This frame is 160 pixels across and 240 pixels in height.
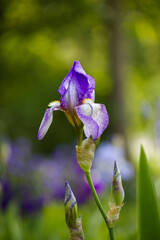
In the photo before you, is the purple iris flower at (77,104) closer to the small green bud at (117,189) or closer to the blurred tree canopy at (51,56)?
the small green bud at (117,189)

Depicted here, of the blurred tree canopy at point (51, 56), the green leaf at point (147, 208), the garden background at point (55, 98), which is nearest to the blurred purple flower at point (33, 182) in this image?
the garden background at point (55, 98)

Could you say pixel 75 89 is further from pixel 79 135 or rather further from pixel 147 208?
pixel 147 208

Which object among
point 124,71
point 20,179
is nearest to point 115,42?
point 124,71

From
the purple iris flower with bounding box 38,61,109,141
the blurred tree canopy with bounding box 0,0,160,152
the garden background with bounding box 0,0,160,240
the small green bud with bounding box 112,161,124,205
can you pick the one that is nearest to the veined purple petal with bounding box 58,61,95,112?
the purple iris flower with bounding box 38,61,109,141

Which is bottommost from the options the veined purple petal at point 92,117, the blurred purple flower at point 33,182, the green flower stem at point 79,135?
the blurred purple flower at point 33,182

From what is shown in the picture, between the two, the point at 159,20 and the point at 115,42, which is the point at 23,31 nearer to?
the point at 115,42

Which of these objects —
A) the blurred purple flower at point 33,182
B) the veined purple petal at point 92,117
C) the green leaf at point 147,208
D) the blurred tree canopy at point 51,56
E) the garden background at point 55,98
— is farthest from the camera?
the blurred tree canopy at point 51,56
